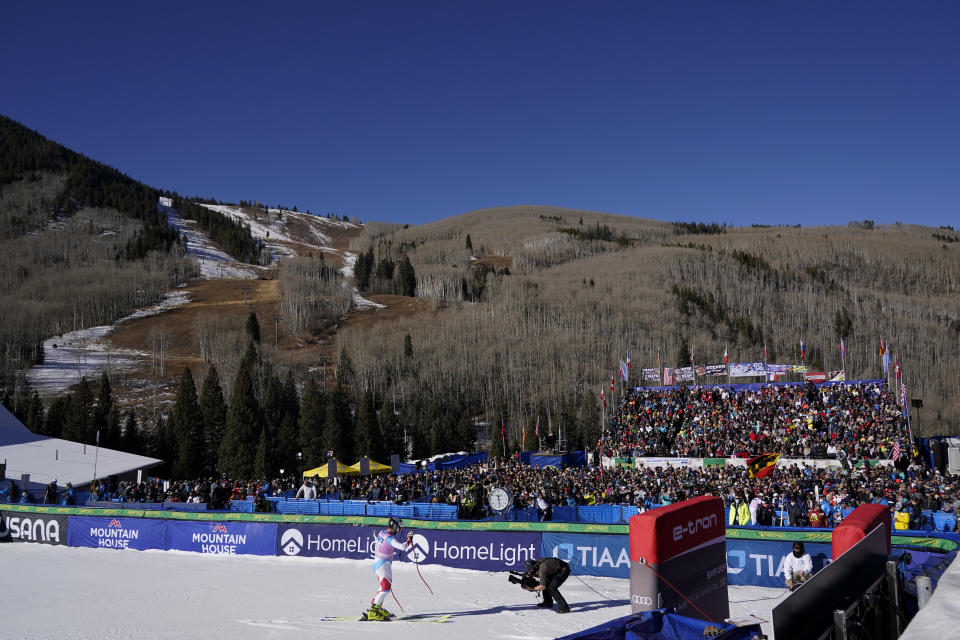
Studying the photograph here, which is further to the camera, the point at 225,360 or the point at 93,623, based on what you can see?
the point at 225,360

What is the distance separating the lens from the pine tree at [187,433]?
5861cm

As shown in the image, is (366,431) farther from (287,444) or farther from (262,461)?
(262,461)

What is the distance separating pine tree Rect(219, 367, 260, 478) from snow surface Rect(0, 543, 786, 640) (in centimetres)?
4268

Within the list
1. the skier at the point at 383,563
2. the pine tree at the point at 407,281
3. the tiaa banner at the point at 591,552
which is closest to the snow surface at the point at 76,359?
the pine tree at the point at 407,281

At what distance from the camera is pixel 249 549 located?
18.2m

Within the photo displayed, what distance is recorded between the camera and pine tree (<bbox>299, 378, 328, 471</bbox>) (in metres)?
62.0

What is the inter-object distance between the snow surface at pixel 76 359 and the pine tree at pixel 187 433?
36.5m

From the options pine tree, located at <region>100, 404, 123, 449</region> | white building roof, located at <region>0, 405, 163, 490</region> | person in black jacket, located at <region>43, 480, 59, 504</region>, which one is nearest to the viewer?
person in black jacket, located at <region>43, 480, 59, 504</region>

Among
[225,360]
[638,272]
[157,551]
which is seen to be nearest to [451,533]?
[157,551]

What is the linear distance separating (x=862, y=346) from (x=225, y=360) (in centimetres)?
10131

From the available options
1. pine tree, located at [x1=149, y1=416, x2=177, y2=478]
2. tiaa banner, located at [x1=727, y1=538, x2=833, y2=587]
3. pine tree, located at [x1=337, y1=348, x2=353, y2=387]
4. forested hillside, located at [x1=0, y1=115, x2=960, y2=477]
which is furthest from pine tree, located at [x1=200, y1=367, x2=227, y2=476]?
tiaa banner, located at [x1=727, y1=538, x2=833, y2=587]

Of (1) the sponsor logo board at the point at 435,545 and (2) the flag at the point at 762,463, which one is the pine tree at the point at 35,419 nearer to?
(1) the sponsor logo board at the point at 435,545

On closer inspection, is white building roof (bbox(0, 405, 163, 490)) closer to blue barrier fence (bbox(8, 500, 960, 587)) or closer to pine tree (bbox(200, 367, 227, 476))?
blue barrier fence (bbox(8, 500, 960, 587))

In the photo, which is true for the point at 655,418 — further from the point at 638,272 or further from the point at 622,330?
the point at 638,272
